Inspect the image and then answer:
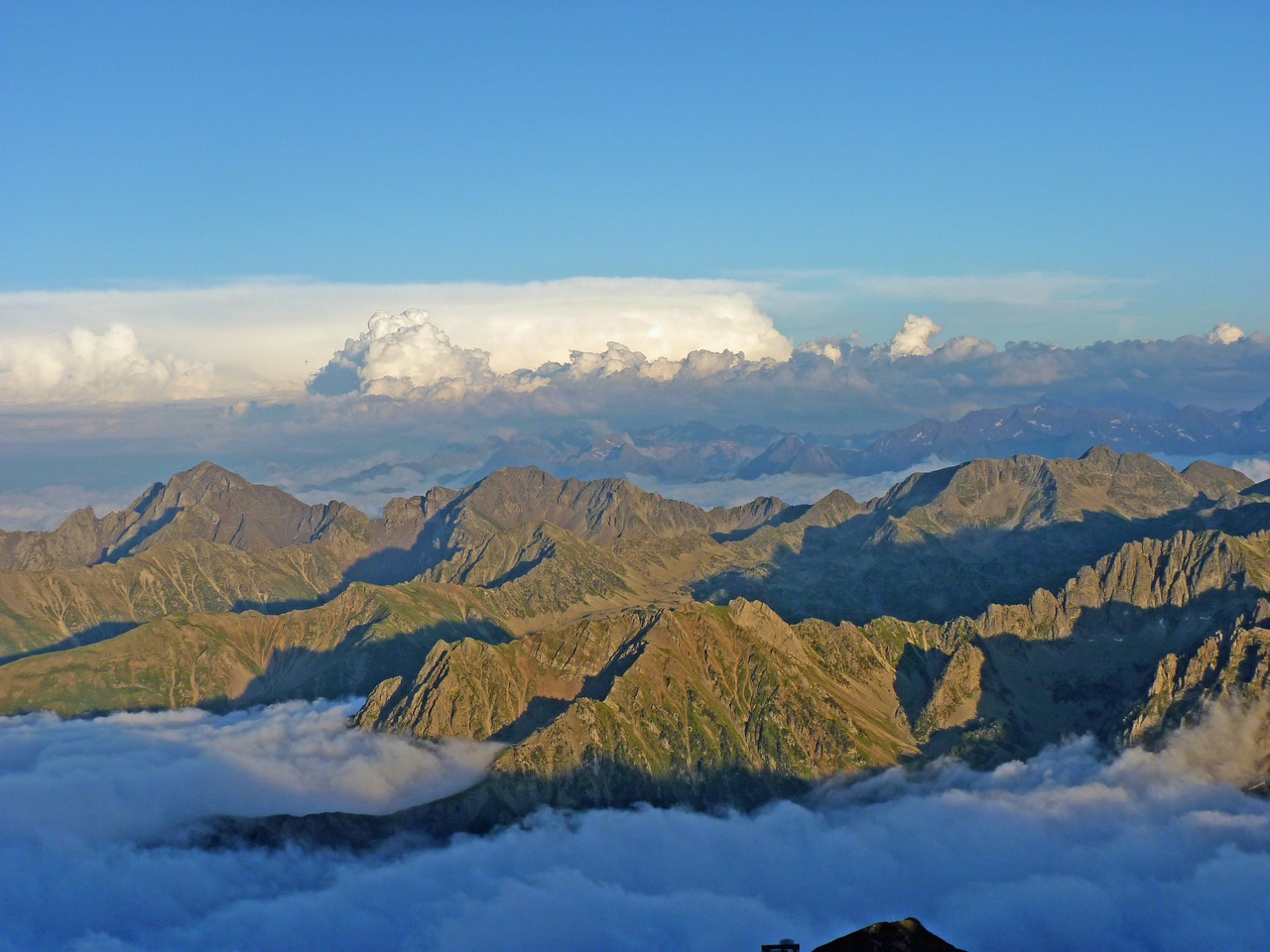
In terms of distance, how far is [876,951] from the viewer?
147m

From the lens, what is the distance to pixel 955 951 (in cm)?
15262

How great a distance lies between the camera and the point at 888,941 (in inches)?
5906

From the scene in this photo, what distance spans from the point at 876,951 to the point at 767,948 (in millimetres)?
15524

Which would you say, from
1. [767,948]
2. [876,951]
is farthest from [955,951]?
[767,948]

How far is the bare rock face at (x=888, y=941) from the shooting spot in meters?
148

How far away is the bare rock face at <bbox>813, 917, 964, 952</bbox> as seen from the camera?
485ft

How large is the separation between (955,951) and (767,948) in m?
27.4

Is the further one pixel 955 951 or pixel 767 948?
pixel 955 951

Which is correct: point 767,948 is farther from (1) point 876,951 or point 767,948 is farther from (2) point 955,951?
(2) point 955,951

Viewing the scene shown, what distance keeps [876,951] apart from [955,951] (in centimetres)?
1191

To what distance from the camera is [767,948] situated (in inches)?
5487
